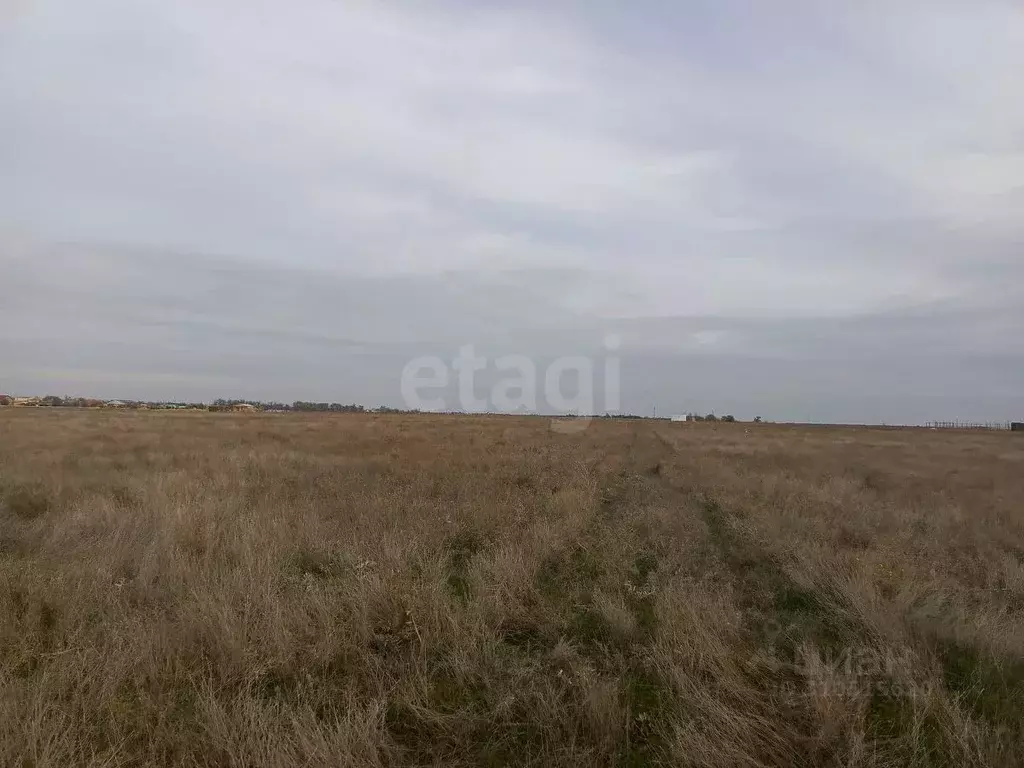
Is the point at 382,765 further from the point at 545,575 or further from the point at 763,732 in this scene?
the point at 545,575

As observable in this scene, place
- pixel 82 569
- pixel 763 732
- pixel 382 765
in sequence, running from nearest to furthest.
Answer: pixel 382 765 → pixel 763 732 → pixel 82 569

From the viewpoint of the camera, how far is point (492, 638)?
4328 mm

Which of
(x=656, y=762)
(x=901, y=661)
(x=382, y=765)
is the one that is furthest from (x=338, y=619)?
(x=901, y=661)

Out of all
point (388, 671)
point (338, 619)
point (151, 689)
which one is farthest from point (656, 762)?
point (151, 689)

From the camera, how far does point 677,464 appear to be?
18.9 meters

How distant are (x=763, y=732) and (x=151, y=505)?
8302 mm

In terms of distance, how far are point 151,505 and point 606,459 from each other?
46.9ft

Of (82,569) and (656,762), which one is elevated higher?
(82,569)

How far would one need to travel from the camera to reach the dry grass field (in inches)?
124

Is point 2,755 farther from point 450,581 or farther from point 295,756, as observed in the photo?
point 450,581

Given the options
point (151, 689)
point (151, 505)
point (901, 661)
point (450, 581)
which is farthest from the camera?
point (151, 505)

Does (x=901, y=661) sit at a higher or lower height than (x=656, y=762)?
higher

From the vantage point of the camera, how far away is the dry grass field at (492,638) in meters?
3.15

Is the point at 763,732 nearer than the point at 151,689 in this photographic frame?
Yes
